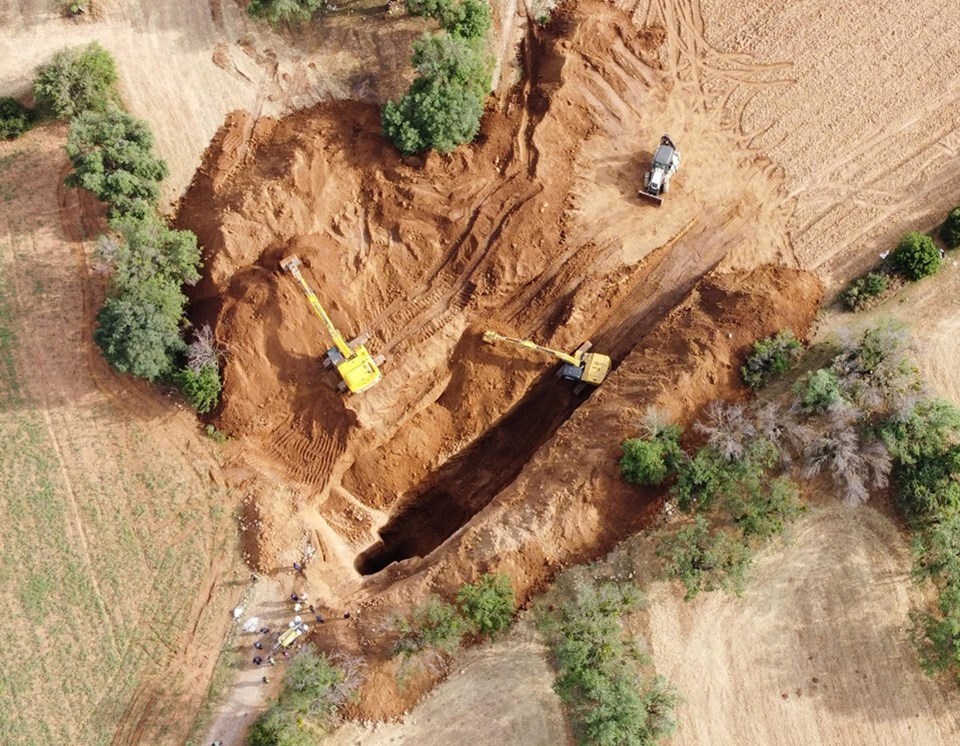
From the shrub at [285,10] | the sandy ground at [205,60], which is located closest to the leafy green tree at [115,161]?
the sandy ground at [205,60]

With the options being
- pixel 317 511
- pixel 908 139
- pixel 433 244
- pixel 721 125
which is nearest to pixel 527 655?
pixel 317 511

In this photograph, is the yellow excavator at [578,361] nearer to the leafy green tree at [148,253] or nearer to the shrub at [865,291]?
the shrub at [865,291]

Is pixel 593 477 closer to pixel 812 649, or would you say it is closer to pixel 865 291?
pixel 812 649

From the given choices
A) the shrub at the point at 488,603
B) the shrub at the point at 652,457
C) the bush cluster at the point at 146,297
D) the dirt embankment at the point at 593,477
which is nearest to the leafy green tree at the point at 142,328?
the bush cluster at the point at 146,297

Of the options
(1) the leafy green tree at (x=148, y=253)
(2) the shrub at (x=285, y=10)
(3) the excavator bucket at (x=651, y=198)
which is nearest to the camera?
(1) the leafy green tree at (x=148, y=253)

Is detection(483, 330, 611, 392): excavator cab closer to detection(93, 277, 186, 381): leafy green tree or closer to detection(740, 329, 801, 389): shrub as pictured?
detection(740, 329, 801, 389): shrub

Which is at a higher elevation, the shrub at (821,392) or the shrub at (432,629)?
the shrub at (821,392)

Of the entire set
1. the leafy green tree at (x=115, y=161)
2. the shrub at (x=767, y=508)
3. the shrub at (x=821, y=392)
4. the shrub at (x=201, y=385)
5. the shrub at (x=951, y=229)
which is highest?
the leafy green tree at (x=115, y=161)

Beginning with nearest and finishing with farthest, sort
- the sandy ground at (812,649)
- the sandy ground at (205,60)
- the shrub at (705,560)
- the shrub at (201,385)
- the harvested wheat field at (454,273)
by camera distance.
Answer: the sandy ground at (812,649)
the shrub at (705,560)
the harvested wheat field at (454,273)
the shrub at (201,385)
the sandy ground at (205,60)

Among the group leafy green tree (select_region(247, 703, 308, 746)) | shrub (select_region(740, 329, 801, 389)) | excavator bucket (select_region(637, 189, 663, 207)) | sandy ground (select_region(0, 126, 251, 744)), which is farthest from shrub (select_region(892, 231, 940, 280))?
leafy green tree (select_region(247, 703, 308, 746))

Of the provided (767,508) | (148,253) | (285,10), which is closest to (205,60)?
(285,10)

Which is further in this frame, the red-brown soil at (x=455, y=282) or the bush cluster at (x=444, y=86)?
the red-brown soil at (x=455, y=282)
